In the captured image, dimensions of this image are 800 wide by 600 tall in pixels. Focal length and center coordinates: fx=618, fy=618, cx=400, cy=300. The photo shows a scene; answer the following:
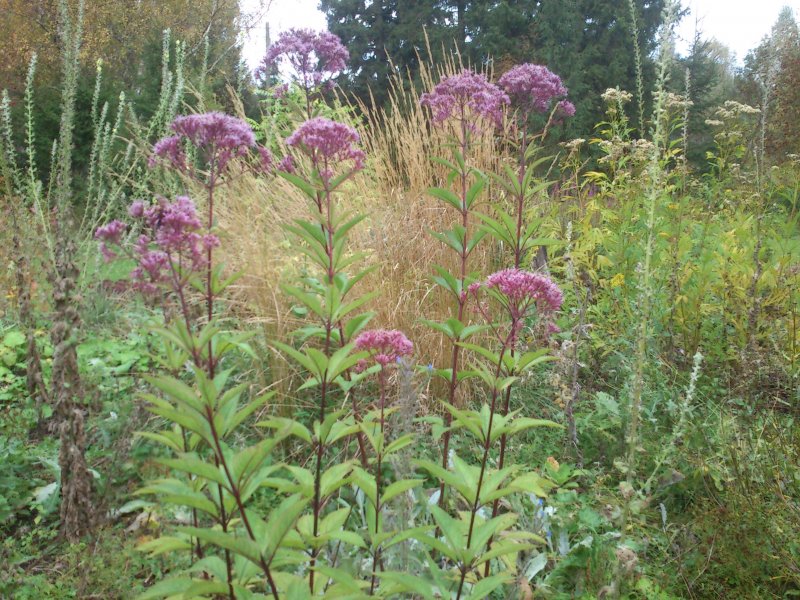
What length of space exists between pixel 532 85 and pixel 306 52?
3.10ft

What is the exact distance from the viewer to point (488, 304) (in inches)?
125

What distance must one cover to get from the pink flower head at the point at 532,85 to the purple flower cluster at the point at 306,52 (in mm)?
776

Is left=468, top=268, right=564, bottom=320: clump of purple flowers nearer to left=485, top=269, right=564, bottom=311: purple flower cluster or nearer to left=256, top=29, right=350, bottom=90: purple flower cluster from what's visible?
left=485, top=269, right=564, bottom=311: purple flower cluster

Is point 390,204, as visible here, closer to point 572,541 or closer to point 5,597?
point 572,541

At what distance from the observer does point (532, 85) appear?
7.71 feet

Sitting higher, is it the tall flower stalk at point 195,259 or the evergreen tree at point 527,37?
the evergreen tree at point 527,37

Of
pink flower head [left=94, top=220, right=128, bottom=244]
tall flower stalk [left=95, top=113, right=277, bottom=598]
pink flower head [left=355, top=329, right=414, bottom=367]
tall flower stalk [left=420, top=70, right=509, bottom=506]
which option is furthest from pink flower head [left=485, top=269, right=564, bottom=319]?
pink flower head [left=94, top=220, right=128, bottom=244]

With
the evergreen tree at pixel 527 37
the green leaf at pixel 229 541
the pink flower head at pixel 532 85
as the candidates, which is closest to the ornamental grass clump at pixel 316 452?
the green leaf at pixel 229 541

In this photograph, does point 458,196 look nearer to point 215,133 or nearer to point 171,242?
point 215,133

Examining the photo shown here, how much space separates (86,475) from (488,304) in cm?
197

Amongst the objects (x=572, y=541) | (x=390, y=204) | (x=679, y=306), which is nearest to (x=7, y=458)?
(x=572, y=541)

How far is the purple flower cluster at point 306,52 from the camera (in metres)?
2.55

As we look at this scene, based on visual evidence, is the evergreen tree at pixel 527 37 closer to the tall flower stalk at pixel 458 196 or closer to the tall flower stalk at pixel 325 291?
the tall flower stalk at pixel 458 196

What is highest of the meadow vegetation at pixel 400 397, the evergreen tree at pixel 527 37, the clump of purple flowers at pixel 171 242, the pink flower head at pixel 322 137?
the evergreen tree at pixel 527 37
